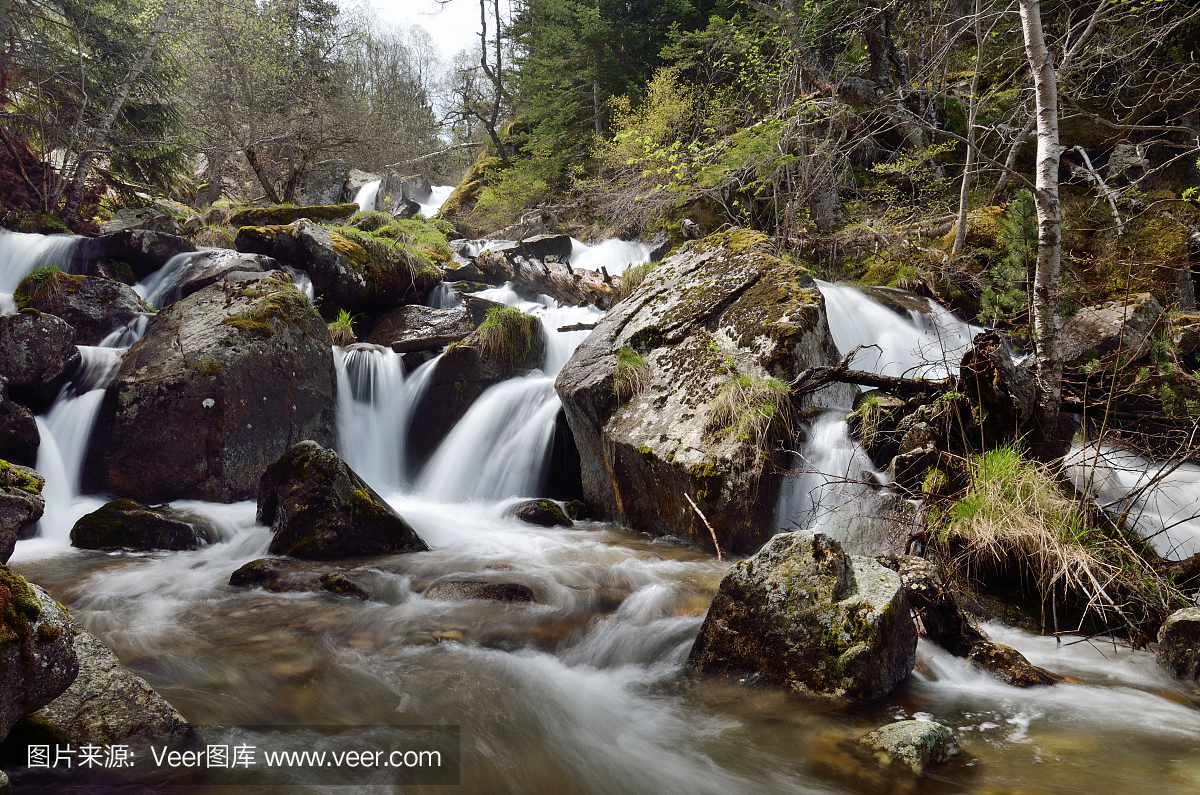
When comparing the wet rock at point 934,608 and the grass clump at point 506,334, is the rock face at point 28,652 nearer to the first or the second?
the wet rock at point 934,608

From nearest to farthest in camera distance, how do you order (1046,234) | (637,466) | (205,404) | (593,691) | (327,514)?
(593,691) < (1046,234) < (327,514) < (637,466) < (205,404)

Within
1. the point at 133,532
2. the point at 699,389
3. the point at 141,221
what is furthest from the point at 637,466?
the point at 141,221

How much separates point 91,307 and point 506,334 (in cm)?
610

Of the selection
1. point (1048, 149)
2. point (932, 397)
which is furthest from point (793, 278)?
point (1048, 149)

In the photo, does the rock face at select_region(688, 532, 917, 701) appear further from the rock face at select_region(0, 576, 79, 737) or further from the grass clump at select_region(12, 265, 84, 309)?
the grass clump at select_region(12, 265, 84, 309)

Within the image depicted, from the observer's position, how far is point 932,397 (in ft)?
16.9

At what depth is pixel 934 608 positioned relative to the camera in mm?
3562

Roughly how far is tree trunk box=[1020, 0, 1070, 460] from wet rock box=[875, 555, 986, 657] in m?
1.92

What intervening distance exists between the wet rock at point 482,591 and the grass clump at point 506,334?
16.9 ft

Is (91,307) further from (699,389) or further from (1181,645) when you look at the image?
(1181,645)

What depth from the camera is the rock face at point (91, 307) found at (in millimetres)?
8734

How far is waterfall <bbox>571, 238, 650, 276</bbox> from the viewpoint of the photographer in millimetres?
15734


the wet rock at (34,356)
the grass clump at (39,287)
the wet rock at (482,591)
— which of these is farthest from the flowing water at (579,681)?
the grass clump at (39,287)

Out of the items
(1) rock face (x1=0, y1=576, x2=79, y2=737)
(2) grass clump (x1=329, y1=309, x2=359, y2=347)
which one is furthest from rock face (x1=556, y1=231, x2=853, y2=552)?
(2) grass clump (x1=329, y1=309, x2=359, y2=347)
